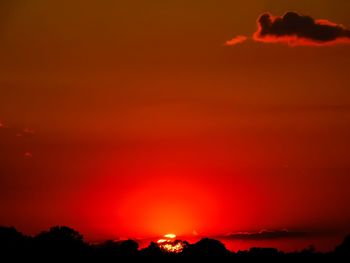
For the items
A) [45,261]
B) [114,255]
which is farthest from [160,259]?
[45,261]

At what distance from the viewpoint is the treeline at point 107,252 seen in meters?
147

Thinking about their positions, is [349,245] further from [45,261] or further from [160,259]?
[45,261]

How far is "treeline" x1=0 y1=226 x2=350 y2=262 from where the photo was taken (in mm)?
147125

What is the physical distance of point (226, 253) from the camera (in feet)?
533

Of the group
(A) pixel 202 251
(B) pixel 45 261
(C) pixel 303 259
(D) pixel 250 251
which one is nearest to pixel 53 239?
(B) pixel 45 261

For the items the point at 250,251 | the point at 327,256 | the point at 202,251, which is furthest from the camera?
the point at 202,251

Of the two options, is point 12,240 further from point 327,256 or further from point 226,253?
point 327,256

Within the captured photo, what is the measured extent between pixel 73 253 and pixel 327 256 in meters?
55.2

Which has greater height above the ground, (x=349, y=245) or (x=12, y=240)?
(x=12, y=240)

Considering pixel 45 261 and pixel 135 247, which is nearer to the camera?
pixel 45 261

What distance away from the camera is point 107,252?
16200 cm

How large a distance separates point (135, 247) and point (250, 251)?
30.6m

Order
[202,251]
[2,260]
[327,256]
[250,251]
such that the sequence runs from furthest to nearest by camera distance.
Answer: [202,251], [250,251], [2,260], [327,256]

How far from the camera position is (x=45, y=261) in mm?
149125
